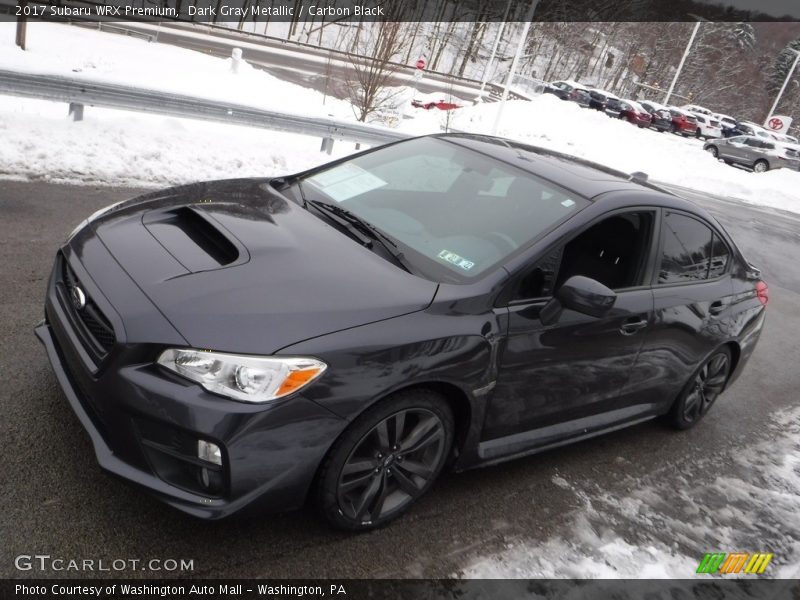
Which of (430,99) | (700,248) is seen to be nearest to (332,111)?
(430,99)

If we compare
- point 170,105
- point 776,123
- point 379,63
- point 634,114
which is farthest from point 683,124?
point 170,105

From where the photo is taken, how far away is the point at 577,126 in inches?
1120

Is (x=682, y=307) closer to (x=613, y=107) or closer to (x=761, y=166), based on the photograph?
(x=761, y=166)

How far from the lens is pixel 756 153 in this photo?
31188 millimetres

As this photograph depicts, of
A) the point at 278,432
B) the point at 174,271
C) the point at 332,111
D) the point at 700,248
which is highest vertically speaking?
the point at 700,248

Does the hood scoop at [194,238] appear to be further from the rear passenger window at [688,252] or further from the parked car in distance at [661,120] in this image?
the parked car in distance at [661,120]

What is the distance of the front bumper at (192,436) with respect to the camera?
7.48 feet

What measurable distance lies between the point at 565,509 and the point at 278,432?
185 cm

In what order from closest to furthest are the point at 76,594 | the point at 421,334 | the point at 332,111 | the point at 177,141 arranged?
the point at 76,594
the point at 421,334
the point at 177,141
the point at 332,111

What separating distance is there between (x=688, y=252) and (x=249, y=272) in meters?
2.76

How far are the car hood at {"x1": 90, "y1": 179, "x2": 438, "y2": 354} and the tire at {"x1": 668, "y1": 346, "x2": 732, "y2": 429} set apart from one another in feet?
8.45

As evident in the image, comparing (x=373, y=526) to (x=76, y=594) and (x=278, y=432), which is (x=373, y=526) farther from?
(x=76, y=594)

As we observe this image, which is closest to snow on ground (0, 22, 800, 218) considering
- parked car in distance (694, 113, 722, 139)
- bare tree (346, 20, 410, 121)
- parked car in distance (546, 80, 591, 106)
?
bare tree (346, 20, 410, 121)

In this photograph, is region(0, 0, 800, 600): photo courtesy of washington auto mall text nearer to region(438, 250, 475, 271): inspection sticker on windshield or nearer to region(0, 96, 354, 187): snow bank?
region(438, 250, 475, 271): inspection sticker on windshield
